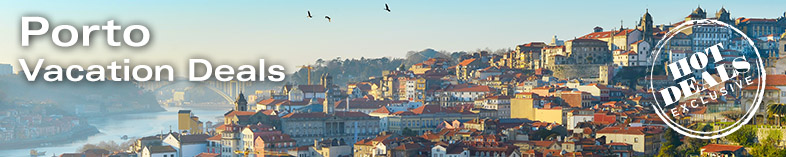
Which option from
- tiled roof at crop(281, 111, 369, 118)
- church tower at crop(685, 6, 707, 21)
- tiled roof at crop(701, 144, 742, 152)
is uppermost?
church tower at crop(685, 6, 707, 21)

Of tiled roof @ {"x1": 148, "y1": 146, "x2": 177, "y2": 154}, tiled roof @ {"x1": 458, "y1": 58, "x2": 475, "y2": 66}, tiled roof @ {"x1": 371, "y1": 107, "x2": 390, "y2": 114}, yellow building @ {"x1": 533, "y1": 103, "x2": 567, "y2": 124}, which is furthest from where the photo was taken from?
tiled roof @ {"x1": 458, "y1": 58, "x2": 475, "y2": 66}

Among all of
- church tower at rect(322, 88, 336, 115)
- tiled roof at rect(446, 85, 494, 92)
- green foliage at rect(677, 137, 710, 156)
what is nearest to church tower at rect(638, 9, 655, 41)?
tiled roof at rect(446, 85, 494, 92)

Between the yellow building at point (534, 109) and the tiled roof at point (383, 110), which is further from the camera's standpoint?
the tiled roof at point (383, 110)

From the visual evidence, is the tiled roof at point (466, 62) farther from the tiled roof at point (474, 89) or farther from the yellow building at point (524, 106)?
the yellow building at point (524, 106)

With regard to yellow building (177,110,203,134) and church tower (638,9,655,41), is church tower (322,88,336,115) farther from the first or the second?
church tower (638,9,655,41)

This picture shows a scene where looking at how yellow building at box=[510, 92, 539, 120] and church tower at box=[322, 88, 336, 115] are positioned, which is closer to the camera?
church tower at box=[322, 88, 336, 115]

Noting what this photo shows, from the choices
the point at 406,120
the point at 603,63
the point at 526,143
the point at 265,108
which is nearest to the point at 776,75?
the point at 526,143

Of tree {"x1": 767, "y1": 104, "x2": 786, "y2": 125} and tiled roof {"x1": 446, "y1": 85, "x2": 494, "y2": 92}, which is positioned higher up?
tiled roof {"x1": 446, "y1": 85, "x2": 494, "y2": 92}

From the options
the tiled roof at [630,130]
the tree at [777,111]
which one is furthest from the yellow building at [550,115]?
the tree at [777,111]
